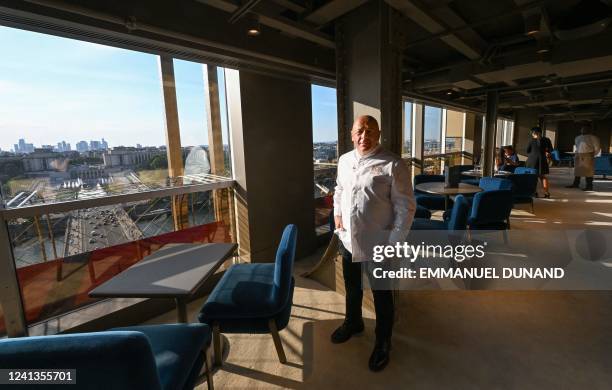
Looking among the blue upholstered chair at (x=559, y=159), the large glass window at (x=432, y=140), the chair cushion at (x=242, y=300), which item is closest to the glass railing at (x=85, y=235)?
the chair cushion at (x=242, y=300)

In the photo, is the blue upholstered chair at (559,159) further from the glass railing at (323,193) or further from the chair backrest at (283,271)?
the chair backrest at (283,271)

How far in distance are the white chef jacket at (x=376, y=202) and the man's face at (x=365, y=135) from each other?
5cm

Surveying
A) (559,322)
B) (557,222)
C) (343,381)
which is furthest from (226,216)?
(557,222)

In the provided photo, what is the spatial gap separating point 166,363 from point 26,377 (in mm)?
564

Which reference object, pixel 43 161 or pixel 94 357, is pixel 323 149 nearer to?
pixel 43 161

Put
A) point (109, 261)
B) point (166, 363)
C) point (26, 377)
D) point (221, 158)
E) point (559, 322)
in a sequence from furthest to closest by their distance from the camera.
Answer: point (221, 158)
point (109, 261)
point (559, 322)
point (166, 363)
point (26, 377)

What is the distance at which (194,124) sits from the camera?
3.22 m

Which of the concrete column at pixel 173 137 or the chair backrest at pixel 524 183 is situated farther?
the chair backrest at pixel 524 183

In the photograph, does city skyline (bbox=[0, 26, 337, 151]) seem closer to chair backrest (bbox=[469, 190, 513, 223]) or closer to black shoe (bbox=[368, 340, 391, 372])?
black shoe (bbox=[368, 340, 391, 372])

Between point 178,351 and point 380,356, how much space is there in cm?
136

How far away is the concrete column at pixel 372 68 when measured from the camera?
2.54m

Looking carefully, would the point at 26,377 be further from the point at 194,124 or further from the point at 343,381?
the point at 194,124

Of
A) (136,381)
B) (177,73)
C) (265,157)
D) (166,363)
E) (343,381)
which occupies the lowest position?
(343,381)

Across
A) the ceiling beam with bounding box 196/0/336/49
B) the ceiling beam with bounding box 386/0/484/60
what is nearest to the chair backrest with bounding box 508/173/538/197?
the ceiling beam with bounding box 386/0/484/60
